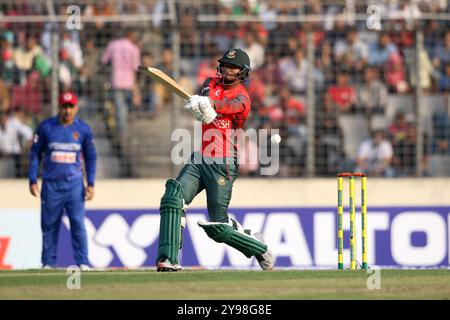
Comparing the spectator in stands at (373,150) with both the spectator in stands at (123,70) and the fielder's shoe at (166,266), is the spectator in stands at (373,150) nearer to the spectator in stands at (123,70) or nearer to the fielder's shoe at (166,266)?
the spectator in stands at (123,70)

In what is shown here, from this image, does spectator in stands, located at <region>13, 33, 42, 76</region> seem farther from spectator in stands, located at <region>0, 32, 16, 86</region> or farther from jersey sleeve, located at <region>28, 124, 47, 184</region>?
jersey sleeve, located at <region>28, 124, 47, 184</region>

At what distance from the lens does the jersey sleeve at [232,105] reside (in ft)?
37.1

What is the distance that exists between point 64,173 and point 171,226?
4.38 m

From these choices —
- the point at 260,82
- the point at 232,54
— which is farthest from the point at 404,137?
the point at 232,54

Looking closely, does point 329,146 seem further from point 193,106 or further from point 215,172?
point 193,106

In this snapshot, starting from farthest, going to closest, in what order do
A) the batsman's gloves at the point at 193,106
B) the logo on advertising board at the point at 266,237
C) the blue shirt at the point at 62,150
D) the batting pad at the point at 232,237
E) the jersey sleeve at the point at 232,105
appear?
the logo on advertising board at the point at 266,237, the blue shirt at the point at 62,150, the batting pad at the point at 232,237, the jersey sleeve at the point at 232,105, the batsman's gloves at the point at 193,106

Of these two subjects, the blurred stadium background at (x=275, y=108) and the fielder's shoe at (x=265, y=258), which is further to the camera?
the blurred stadium background at (x=275, y=108)

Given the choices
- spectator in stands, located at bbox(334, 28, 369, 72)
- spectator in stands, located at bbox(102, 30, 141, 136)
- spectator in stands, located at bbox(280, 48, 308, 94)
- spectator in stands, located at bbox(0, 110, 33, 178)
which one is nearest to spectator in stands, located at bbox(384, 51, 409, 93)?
spectator in stands, located at bbox(334, 28, 369, 72)

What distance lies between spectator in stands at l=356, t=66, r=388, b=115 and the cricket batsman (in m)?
6.19

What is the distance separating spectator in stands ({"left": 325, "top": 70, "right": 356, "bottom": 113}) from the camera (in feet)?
58.0

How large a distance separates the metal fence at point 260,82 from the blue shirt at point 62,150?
2.15m

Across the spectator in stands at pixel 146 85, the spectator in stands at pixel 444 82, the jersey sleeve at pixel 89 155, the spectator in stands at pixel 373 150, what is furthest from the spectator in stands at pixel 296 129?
the jersey sleeve at pixel 89 155
